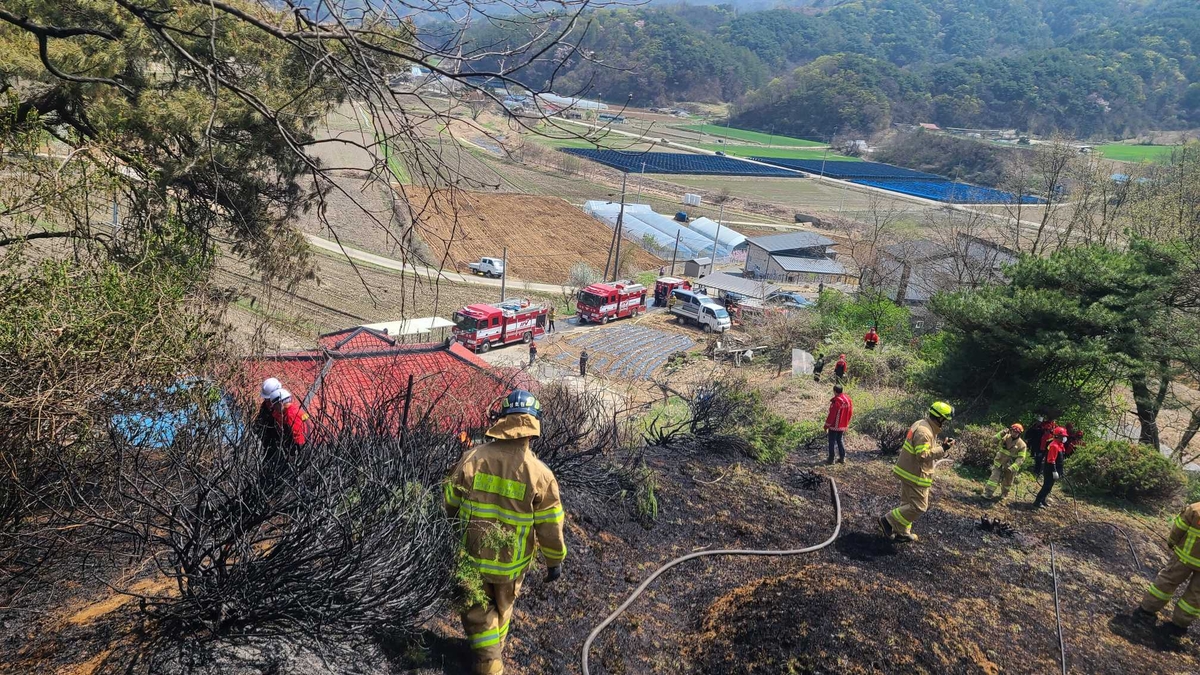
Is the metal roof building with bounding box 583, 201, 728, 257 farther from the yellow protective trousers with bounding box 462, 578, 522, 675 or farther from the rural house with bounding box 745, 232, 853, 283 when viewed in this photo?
the yellow protective trousers with bounding box 462, 578, 522, 675

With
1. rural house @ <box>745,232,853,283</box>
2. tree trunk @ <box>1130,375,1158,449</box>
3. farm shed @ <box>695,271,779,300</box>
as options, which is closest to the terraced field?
farm shed @ <box>695,271,779,300</box>

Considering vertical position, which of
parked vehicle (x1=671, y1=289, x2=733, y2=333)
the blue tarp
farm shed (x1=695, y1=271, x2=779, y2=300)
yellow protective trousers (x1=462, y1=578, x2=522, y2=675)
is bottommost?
parked vehicle (x1=671, y1=289, x2=733, y2=333)

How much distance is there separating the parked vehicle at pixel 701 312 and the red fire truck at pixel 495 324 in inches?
279

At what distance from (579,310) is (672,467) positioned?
79.8ft

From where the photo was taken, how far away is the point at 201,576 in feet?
11.7

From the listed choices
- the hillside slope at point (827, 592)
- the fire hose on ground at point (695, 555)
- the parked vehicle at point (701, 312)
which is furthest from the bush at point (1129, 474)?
the parked vehicle at point (701, 312)

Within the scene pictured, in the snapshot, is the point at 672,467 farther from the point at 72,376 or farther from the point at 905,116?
the point at 905,116

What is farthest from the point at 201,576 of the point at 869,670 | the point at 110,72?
the point at 110,72

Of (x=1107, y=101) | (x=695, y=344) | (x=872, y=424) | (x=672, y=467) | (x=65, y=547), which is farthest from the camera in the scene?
(x=1107, y=101)

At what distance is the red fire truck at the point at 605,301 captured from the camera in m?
31.9

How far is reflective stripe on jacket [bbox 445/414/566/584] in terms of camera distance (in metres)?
4.07

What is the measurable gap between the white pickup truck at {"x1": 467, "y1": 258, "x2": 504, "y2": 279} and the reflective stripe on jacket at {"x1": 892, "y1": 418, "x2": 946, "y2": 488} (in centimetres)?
3248

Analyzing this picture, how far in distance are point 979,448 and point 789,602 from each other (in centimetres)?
592

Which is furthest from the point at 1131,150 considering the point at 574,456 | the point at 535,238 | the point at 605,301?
the point at 574,456
